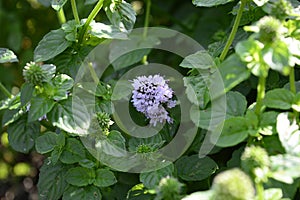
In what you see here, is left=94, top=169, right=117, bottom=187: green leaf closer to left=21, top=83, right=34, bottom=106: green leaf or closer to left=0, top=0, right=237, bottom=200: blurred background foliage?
left=21, top=83, right=34, bottom=106: green leaf

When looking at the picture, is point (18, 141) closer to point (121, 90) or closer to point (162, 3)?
point (121, 90)

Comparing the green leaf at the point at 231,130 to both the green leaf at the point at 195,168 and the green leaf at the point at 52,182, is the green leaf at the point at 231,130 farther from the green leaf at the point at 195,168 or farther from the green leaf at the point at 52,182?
the green leaf at the point at 52,182

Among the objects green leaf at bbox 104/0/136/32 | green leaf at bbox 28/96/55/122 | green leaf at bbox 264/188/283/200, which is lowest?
green leaf at bbox 264/188/283/200

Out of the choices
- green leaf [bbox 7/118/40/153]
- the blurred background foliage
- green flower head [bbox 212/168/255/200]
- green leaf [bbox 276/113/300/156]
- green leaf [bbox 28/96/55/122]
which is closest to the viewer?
green flower head [bbox 212/168/255/200]

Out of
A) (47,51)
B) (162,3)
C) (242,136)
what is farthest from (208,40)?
(242,136)

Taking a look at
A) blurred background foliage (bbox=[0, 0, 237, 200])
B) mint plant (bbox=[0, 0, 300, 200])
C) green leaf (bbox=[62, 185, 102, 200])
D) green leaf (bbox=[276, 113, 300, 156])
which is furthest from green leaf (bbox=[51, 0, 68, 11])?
blurred background foliage (bbox=[0, 0, 237, 200])

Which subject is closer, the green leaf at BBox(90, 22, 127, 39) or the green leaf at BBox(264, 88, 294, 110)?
the green leaf at BBox(264, 88, 294, 110)

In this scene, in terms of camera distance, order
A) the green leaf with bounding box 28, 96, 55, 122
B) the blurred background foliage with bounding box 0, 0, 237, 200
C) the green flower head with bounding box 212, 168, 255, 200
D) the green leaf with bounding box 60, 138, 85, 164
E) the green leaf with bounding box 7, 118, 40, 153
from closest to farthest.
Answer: the green flower head with bounding box 212, 168, 255, 200, the green leaf with bounding box 28, 96, 55, 122, the green leaf with bounding box 60, 138, 85, 164, the green leaf with bounding box 7, 118, 40, 153, the blurred background foliage with bounding box 0, 0, 237, 200

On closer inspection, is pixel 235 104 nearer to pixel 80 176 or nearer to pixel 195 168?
pixel 195 168
